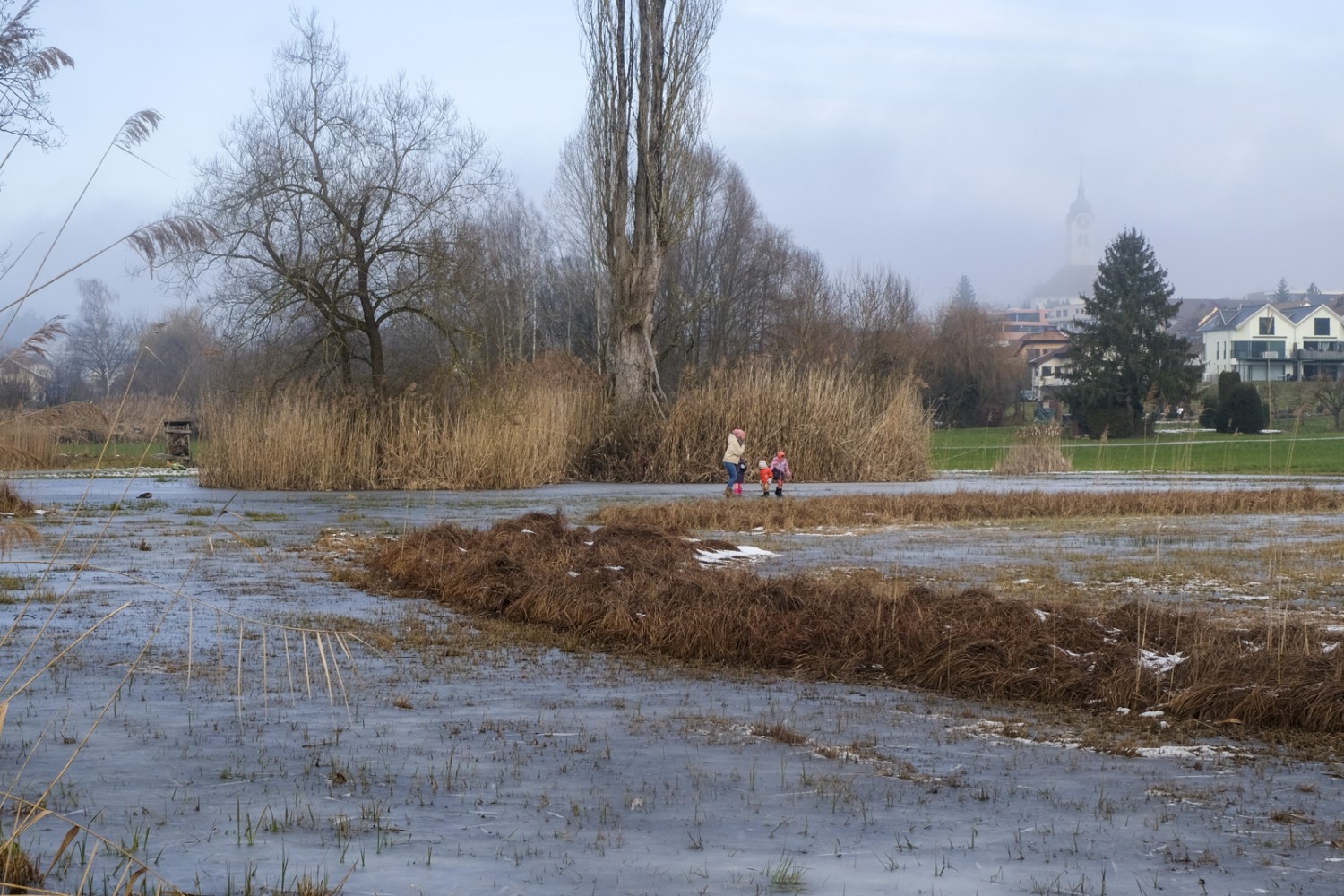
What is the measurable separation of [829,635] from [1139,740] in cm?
238

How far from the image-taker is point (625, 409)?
107 ft

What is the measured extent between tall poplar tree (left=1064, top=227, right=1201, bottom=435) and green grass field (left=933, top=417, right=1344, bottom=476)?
217 inches

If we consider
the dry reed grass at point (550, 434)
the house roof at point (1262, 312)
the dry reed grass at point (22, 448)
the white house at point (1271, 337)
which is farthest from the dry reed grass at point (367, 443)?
the house roof at point (1262, 312)

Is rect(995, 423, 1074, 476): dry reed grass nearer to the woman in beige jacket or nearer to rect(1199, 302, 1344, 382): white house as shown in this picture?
the woman in beige jacket

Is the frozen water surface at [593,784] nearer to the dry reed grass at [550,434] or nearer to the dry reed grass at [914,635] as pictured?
the dry reed grass at [914,635]

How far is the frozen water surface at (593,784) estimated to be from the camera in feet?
13.3

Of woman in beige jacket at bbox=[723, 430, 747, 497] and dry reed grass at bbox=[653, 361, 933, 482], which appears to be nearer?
woman in beige jacket at bbox=[723, 430, 747, 497]

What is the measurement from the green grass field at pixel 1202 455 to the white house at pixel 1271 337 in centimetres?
5260

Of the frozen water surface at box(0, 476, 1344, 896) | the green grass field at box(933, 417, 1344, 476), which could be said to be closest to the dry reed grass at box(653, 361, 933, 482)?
the green grass field at box(933, 417, 1344, 476)

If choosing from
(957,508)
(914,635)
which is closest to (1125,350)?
(957,508)

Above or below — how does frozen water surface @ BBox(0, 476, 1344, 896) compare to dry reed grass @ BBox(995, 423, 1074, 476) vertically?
below

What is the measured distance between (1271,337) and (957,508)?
356ft

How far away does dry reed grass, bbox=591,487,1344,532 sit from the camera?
57.7ft

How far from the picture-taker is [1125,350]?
70.4 m
